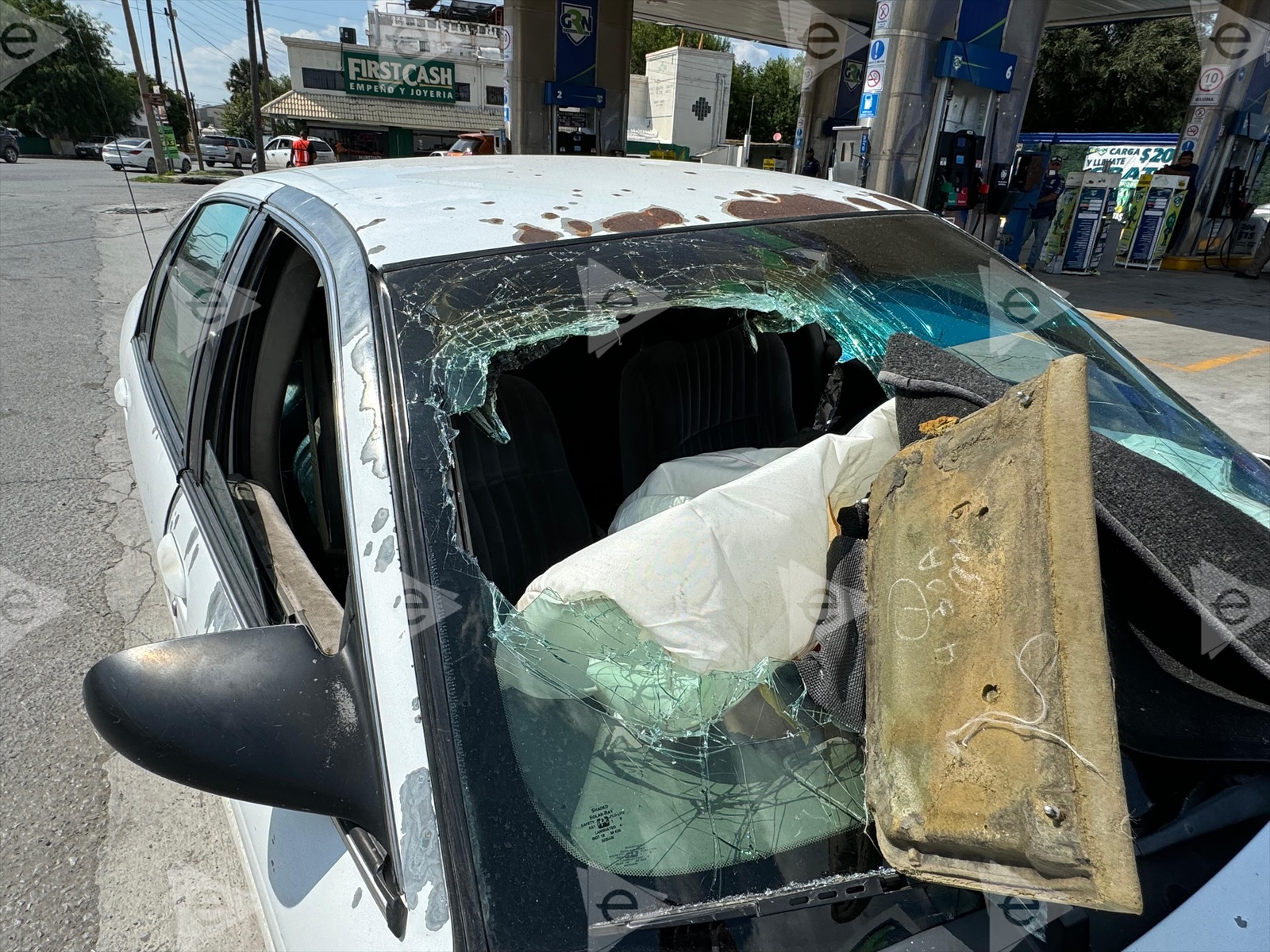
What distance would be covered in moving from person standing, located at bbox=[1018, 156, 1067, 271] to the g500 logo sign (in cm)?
1119

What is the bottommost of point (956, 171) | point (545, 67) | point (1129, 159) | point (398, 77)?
point (956, 171)

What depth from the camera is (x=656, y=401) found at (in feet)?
6.70

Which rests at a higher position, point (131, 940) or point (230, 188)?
point (230, 188)

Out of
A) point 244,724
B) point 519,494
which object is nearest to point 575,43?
point 519,494

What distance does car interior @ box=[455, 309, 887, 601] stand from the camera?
1.70 metres

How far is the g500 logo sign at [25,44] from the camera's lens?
247cm

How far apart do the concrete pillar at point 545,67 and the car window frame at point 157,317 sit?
1204cm

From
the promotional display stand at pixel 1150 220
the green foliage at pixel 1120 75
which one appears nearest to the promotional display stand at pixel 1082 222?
the promotional display stand at pixel 1150 220

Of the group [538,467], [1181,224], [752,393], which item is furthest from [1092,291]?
[538,467]

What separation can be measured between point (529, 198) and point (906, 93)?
27.0 ft

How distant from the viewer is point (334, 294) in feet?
4.07

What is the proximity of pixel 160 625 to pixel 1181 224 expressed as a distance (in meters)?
15.4

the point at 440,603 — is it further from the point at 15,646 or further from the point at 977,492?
the point at 15,646

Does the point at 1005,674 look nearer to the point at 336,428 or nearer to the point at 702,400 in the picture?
the point at 336,428
